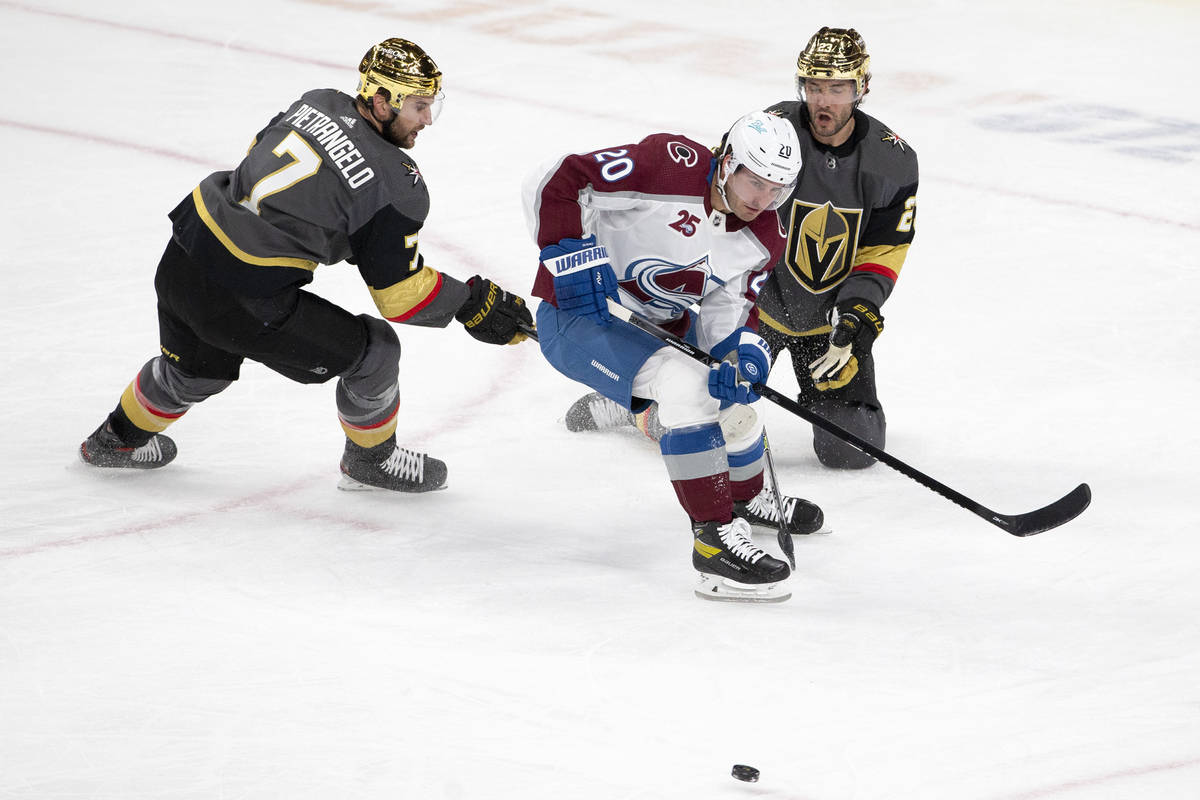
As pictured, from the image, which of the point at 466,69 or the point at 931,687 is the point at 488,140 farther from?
the point at 931,687

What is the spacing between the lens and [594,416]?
4000 millimetres

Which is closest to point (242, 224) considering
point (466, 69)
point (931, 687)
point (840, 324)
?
point (840, 324)

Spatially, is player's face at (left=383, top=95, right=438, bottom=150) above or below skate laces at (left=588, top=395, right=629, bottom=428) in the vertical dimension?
above

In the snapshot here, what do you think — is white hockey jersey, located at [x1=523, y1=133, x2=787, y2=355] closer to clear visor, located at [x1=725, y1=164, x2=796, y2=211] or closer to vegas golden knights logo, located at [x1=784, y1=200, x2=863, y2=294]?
clear visor, located at [x1=725, y1=164, x2=796, y2=211]

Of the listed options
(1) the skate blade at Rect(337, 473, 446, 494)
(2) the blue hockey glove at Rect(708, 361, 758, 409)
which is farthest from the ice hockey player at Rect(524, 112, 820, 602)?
(1) the skate blade at Rect(337, 473, 446, 494)

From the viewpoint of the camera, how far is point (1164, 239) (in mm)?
5367

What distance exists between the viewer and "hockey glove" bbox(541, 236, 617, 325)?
3080 mm

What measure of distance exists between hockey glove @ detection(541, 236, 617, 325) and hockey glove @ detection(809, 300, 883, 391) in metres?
0.76

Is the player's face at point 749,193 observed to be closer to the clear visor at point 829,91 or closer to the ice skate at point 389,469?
the clear visor at point 829,91

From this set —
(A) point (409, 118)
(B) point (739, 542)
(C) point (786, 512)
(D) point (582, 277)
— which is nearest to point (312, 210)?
(A) point (409, 118)

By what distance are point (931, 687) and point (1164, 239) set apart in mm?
3180

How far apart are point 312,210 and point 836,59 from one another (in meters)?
1.35

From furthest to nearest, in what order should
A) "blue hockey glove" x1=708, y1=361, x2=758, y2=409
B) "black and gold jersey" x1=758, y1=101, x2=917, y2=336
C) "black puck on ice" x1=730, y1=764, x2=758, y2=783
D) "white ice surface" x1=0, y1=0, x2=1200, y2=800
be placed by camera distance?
1. "black and gold jersey" x1=758, y1=101, x2=917, y2=336
2. "blue hockey glove" x1=708, y1=361, x2=758, y2=409
3. "white ice surface" x1=0, y1=0, x2=1200, y2=800
4. "black puck on ice" x1=730, y1=764, x2=758, y2=783

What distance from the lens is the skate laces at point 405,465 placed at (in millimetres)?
3541
